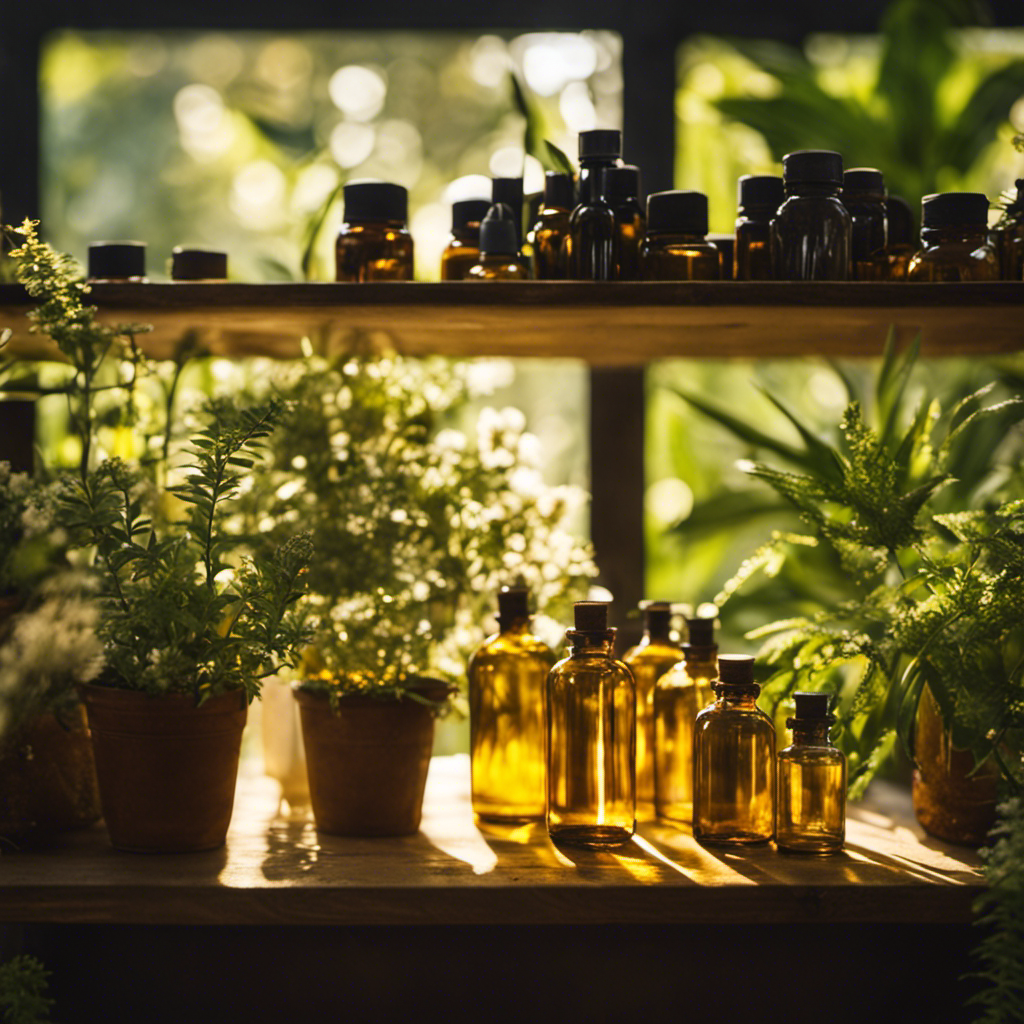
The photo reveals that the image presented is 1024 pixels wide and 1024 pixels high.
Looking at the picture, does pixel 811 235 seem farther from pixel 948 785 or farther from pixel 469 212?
pixel 948 785

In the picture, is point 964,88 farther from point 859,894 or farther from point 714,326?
point 859,894

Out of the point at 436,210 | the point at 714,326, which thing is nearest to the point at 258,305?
the point at 714,326

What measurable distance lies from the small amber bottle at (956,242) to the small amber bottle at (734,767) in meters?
0.50

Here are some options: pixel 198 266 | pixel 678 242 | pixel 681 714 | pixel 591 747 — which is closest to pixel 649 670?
pixel 681 714

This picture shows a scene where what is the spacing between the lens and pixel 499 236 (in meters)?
1.12

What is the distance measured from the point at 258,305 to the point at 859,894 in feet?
2.86

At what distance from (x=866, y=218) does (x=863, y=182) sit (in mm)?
41

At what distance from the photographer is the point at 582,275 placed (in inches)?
44.6

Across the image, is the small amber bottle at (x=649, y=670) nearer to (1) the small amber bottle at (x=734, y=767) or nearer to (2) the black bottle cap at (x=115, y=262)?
(1) the small amber bottle at (x=734, y=767)

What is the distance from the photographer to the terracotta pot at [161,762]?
1003mm

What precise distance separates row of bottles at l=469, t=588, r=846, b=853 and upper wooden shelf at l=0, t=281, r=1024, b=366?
0.33 metres

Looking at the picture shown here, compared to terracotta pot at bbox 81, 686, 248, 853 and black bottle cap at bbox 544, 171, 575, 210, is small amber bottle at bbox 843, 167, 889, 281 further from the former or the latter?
terracotta pot at bbox 81, 686, 248, 853

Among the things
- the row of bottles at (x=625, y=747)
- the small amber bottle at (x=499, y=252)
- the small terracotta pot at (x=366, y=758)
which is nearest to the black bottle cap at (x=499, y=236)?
the small amber bottle at (x=499, y=252)

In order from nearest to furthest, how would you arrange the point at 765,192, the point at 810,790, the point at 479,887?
the point at 479,887, the point at 810,790, the point at 765,192
